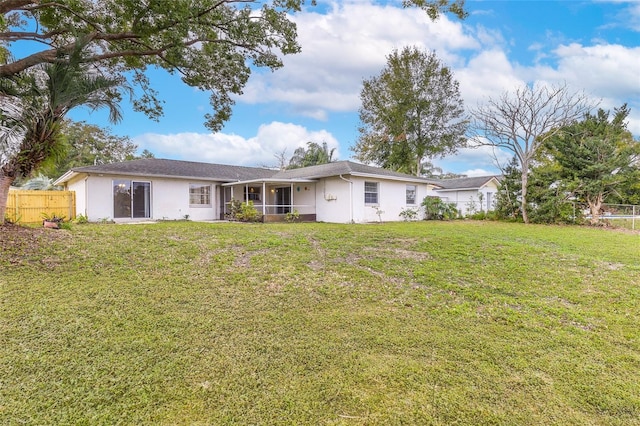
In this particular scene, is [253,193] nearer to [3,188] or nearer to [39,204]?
[39,204]

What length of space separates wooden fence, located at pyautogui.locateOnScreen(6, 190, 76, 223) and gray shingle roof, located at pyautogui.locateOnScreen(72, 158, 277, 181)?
2464mm

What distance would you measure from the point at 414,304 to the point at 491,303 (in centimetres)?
117

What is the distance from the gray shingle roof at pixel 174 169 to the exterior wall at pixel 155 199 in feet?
1.37

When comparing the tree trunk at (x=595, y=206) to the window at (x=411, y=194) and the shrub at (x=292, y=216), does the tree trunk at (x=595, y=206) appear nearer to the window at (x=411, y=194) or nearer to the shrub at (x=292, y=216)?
the window at (x=411, y=194)

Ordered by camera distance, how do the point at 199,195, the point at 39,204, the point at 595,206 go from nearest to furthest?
the point at 39,204
the point at 595,206
the point at 199,195

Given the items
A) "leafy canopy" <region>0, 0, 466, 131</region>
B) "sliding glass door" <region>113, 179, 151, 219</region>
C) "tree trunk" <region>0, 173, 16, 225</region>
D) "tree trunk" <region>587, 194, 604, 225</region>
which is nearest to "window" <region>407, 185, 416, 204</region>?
"tree trunk" <region>587, 194, 604, 225</region>

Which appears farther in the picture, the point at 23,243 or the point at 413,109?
the point at 413,109

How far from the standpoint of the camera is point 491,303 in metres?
4.64

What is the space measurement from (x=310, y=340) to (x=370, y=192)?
44.2 ft

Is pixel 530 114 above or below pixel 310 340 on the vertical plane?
above

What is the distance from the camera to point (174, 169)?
16125mm

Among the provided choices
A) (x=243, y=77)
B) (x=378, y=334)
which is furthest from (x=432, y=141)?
(x=378, y=334)

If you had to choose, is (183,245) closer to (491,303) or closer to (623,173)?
(491,303)

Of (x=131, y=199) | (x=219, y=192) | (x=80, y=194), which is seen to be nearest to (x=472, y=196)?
(x=219, y=192)
